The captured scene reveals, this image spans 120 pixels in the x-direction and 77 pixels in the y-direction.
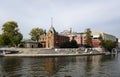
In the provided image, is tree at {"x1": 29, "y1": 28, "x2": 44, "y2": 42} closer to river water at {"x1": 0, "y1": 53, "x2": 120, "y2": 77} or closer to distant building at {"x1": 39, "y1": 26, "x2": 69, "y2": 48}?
distant building at {"x1": 39, "y1": 26, "x2": 69, "y2": 48}

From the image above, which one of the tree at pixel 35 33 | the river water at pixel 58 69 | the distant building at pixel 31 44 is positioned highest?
the tree at pixel 35 33

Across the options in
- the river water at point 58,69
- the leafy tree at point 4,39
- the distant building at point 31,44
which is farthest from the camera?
the distant building at point 31,44

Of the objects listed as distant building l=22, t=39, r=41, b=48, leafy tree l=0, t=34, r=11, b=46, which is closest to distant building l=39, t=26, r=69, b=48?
distant building l=22, t=39, r=41, b=48

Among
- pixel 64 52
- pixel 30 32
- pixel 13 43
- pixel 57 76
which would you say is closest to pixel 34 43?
pixel 30 32

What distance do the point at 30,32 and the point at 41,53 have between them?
38.3 metres

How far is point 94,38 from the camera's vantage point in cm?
16175

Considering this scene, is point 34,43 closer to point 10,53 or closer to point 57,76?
point 10,53

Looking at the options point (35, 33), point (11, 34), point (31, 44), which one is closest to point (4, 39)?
point (11, 34)

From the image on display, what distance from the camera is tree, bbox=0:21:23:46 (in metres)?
113

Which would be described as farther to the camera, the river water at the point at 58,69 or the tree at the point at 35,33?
the tree at the point at 35,33

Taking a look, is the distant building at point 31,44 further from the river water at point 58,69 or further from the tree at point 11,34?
the river water at point 58,69

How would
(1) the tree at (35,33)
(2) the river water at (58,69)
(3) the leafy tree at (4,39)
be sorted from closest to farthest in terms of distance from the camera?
(2) the river water at (58,69) < (3) the leafy tree at (4,39) < (1) the tree at (35,33)

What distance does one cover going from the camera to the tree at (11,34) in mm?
113088

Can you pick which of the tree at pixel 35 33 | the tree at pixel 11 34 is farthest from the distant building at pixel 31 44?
the tree at pixel 11 34
